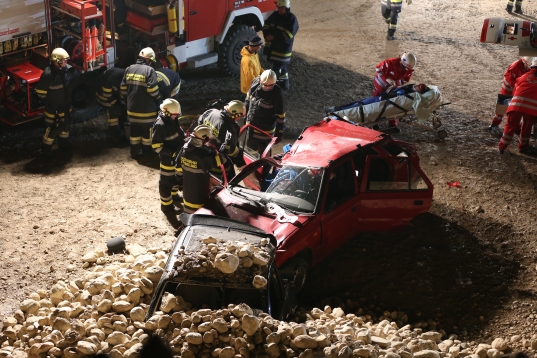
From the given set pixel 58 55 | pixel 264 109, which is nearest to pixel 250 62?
pixel 264 109

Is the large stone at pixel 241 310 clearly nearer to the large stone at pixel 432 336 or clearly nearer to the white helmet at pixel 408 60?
the large stone at pixel 432 336

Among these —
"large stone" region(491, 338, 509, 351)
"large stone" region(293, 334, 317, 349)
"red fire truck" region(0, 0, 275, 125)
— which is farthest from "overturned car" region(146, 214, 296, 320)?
"red fire truck" region(0, 0, 275, 125)

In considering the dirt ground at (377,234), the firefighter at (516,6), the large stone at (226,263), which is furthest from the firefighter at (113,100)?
the firefighter at (516,6)

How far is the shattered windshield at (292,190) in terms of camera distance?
7730 millimetres

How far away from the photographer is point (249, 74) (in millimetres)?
11484

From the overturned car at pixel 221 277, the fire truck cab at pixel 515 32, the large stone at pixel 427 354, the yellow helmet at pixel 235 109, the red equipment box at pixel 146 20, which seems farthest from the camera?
the red equipment box at pixel 146 20

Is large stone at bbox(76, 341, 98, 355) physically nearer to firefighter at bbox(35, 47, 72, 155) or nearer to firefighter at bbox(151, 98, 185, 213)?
firefighter at bbox(151, 98, 185, 213)

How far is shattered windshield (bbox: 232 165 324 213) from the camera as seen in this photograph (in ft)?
25.4

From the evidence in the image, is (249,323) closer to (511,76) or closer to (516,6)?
(511,76)

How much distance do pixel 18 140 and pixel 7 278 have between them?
4.10 m

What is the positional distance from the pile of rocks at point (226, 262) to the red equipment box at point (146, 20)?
698cm

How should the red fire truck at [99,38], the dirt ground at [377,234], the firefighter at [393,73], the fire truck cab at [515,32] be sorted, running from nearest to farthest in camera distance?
the dirt ground at [377,234], the fire truck cab at [515,32], the red fire truck at [99,38], the firefighter at [393,73]

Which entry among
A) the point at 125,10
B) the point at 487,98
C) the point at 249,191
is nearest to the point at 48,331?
the point at 249,191

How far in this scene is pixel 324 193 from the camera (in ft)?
25.5
